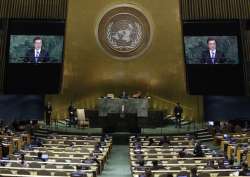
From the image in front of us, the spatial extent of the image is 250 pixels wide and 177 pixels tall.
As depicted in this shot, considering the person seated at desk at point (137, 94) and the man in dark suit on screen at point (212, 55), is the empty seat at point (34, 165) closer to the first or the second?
the person seated at desk at point (137, 94)

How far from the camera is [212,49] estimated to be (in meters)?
26.6

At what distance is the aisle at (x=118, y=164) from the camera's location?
15.0 metres

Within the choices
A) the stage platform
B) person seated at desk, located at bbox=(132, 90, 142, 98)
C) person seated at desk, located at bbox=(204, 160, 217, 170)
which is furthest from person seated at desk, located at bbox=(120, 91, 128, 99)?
person seated at desk, located at bbox=(204, 160, 217, 170)

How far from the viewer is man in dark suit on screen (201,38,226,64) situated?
86.9 feet

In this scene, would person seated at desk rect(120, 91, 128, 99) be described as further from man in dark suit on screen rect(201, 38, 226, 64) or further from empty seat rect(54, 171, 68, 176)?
empty seat rect(54, 171, 68, 176)

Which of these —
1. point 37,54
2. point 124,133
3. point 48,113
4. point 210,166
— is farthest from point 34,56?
point 210,166

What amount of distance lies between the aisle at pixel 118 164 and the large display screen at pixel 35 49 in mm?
8171

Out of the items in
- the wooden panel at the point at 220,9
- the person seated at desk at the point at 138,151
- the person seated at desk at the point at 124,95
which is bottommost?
the person seated at desk at the point at 138,151

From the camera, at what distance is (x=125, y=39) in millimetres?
26922

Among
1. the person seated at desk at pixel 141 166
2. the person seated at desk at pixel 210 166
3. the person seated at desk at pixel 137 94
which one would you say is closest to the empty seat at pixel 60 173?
the person seated at desk at pixel 141 166

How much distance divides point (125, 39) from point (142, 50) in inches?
45.7

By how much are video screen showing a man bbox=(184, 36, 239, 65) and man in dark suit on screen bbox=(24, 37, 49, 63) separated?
7991 millimetres

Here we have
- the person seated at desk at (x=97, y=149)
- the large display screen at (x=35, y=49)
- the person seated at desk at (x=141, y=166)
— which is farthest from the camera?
the large display screen at (x=35, y=49)

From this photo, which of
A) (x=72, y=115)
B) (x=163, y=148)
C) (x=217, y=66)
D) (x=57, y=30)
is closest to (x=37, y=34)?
(x=57, y=30)
